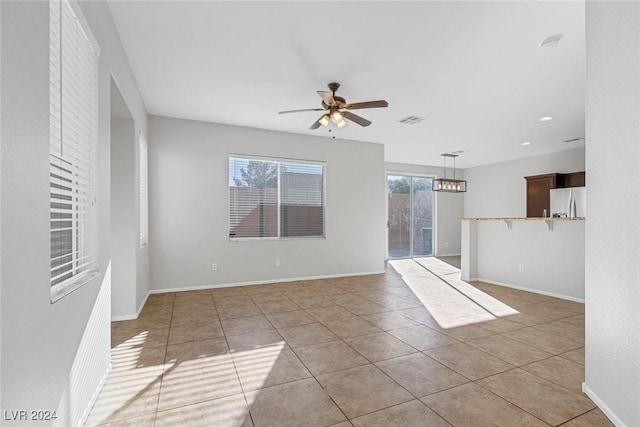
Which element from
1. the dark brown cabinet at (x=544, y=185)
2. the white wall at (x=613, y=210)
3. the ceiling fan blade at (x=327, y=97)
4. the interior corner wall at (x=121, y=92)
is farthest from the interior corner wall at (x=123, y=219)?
the dark brown cabinet at (x=544, y=185)

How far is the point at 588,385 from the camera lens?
206cm

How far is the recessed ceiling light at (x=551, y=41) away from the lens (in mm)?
2758

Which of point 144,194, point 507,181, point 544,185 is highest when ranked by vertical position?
point 507,181

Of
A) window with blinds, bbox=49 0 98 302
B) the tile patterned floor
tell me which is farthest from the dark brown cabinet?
window with blinds, bbox=49 0 98 302

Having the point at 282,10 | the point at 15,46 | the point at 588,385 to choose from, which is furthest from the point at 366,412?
the point at 282,10

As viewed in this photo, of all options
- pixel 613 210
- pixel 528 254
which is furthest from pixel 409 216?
pixel 613 210

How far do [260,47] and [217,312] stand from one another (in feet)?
10.0

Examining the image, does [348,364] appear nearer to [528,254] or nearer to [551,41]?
[551,41]

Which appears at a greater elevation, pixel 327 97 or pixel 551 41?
pixel 551 41

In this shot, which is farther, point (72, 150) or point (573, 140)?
point (573, 140)

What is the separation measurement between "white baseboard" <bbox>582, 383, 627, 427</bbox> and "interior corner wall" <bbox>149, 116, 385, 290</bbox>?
441cm

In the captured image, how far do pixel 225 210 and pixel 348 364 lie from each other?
3.60m

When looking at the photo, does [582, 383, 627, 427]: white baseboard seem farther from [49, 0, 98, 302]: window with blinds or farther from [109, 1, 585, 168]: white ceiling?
[49, 0, 98, 302]: window with blinds

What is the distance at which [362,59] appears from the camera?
126 inches
